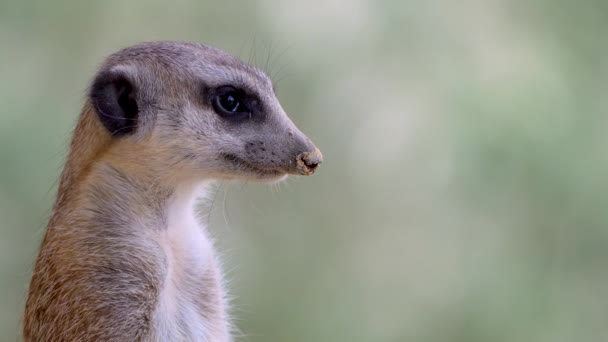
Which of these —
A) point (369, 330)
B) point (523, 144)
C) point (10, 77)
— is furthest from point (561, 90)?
point (10, 77)

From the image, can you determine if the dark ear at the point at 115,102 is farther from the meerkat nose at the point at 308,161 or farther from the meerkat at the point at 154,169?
the meerkat nose at the point at 308,161

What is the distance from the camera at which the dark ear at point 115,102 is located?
2.35 m

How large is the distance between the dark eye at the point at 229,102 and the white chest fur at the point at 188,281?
214 millimetres

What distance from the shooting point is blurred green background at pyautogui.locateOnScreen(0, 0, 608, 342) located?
4262 millimetres

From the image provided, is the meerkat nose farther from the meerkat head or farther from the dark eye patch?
the dark eye patch

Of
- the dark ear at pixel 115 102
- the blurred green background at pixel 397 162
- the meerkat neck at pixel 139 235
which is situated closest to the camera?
the meerkat neck at pixel 139 235

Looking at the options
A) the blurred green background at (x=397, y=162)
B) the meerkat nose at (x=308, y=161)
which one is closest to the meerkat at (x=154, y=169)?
the meerkat nose at (x=308, y=161)

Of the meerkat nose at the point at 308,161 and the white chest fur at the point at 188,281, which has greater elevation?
the meerkat nose at the point at 308,161

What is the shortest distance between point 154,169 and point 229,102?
9.4 inches

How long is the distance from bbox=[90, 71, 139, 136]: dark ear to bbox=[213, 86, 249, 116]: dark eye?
19cm

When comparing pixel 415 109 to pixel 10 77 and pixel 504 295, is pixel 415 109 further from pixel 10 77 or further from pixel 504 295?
pixel 10 77

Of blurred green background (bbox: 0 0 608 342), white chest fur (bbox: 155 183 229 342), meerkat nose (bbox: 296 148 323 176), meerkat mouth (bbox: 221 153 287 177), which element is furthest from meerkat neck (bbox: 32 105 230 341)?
blurred green background (bbox: 0 0 608 342)

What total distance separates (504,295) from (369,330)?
0.59 meters

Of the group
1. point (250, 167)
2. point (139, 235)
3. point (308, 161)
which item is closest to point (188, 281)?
point (139, 235)
